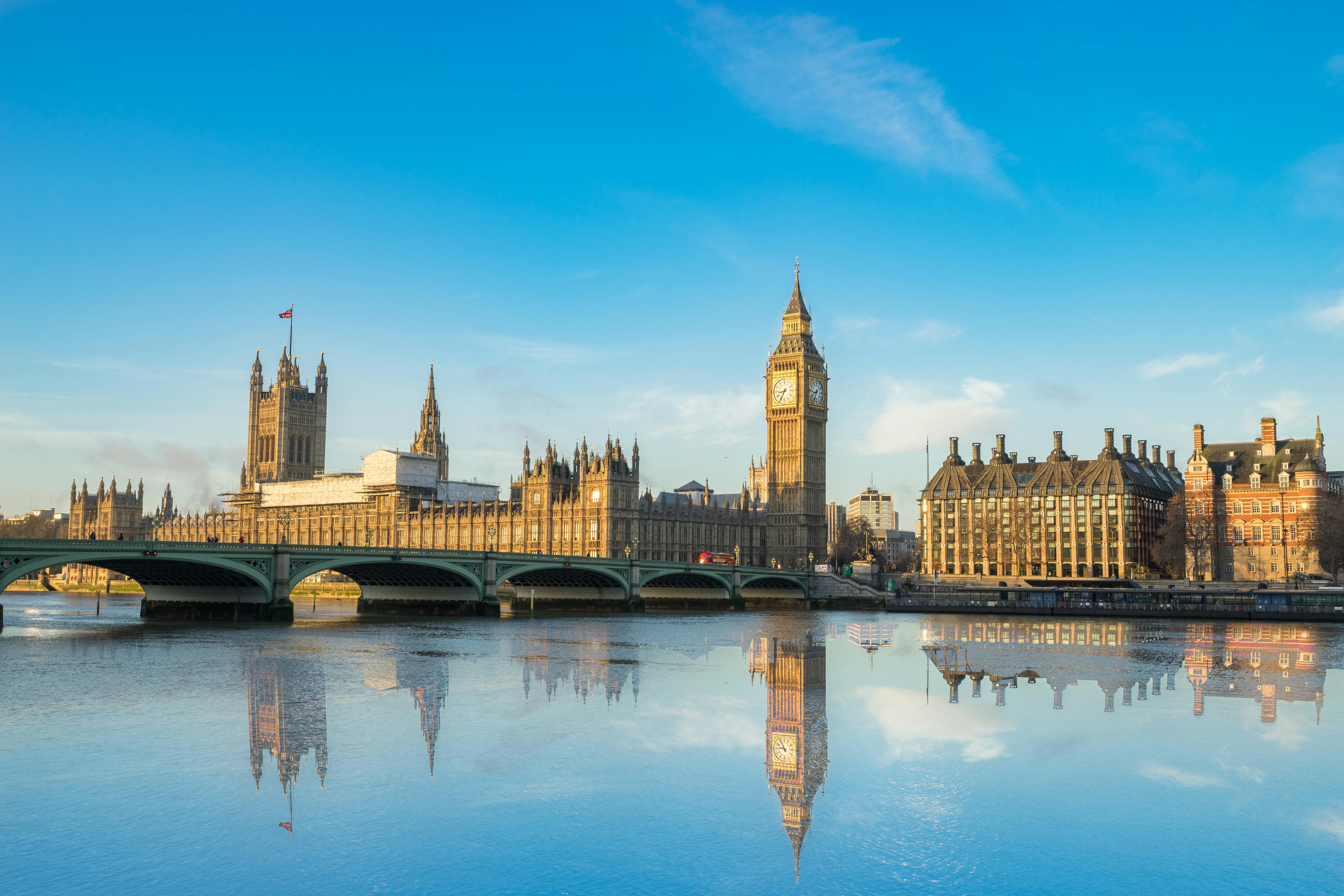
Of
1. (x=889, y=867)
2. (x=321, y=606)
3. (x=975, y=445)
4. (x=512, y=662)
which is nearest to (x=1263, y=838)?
(x=889, y=867)

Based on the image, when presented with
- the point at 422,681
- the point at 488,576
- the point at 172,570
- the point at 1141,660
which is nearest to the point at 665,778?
the point at 422,681

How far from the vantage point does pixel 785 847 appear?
51.6ft

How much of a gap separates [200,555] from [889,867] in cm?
5213

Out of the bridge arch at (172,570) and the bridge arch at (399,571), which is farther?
the bridge arch at (399,571)

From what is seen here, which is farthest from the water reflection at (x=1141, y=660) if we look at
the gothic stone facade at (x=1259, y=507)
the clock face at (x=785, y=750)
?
the gothic stone facade at (x=1259, y=507)

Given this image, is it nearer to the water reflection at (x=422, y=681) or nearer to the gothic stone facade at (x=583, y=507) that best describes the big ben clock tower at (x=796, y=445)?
the gothic stone facade at (x=583, y=507)

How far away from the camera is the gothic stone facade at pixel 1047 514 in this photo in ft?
416

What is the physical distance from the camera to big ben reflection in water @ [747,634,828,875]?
58.4ft

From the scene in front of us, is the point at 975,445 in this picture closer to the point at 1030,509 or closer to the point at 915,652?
the point at 1030,509

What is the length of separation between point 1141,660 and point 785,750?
83.3 ft

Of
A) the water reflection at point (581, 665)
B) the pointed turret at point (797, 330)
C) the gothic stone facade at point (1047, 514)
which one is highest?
the pointed turret at point (797, 330)

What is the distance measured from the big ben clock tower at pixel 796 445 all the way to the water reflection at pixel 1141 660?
72.9 meters

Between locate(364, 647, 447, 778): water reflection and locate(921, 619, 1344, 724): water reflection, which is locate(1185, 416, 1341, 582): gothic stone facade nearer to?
locate(921, 619, 1344, 724): water reflection

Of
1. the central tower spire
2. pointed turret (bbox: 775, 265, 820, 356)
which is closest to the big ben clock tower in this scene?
pointed turret (bbox: 775, 265, 820, 356)
